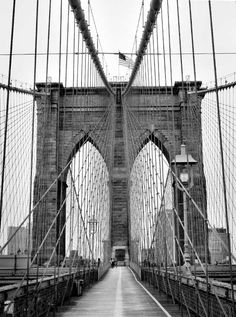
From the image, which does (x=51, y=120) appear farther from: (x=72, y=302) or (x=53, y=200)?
(x=72, y=302)

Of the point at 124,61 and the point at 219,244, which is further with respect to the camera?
the point at 124,61

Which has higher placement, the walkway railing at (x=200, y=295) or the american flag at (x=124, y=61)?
the american flag at (x=124, y=61)

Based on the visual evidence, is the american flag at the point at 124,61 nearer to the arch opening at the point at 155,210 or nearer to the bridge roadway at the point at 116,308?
the arch opening at the point at 155,210

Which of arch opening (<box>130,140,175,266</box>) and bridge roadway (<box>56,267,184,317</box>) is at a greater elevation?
arch opening (<box>130,140,175,266</box>)

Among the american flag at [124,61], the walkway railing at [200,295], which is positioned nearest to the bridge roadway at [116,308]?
the walkway railing at [200,295]

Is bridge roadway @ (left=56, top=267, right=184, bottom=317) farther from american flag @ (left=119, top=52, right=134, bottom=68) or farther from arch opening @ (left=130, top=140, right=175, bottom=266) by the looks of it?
american flag @ (left=119, top=52, right=134, bottom=68)

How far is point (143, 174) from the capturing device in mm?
A: 23172

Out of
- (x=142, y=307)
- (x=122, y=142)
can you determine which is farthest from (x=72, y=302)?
(x=122, y=142)

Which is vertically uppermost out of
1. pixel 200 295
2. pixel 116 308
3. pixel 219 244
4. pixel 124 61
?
pixel 124 61

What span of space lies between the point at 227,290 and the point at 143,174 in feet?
58.8

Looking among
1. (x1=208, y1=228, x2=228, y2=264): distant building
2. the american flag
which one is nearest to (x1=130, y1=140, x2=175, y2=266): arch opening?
(x1=208, y1=228, x2=228, y2=264): distant building

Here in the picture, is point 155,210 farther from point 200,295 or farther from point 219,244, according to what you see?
point 200,295

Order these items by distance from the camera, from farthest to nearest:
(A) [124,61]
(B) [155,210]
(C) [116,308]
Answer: (A) [124,61] → (B) [155,210] → (C) [116,308]

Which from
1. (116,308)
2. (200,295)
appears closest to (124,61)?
(116,308)
